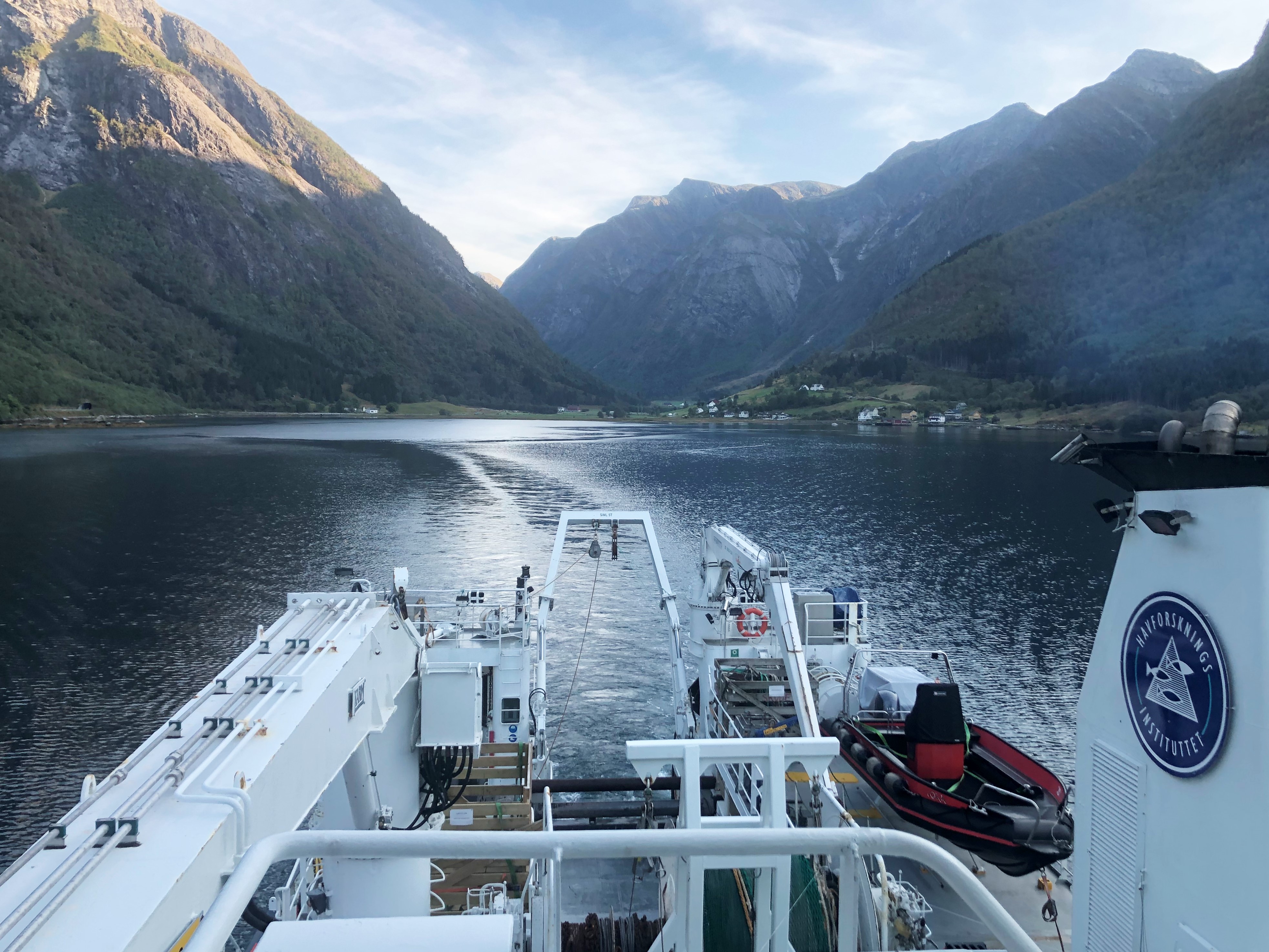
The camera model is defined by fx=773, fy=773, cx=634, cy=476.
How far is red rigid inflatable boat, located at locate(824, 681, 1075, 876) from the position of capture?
567 inches

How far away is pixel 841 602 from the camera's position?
23375 millimetres

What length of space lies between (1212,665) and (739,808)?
9251mm

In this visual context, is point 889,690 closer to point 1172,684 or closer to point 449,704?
point 449,704

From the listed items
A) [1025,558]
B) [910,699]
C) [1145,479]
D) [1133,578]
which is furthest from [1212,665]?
[1025,558]

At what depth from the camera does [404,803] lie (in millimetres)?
12164

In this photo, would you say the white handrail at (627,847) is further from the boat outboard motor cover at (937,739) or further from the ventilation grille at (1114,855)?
the boat outboard motor cover at (937,739)

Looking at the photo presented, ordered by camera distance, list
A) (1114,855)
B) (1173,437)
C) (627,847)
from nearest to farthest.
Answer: (627,847), (1173,437), (1114,855)

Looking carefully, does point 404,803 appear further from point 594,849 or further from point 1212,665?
point 1212,665

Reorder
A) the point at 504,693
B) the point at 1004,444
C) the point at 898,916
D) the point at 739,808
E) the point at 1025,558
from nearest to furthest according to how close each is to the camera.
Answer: the point at 898,916
the point at 739,808
the point at 504,693
the point at 1025,558
the point at 1004,444

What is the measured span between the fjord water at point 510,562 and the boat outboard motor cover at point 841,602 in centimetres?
799

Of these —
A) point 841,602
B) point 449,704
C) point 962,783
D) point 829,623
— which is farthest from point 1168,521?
point 841,602

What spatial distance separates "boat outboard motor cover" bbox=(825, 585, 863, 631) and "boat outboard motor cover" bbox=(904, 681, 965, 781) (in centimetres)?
587

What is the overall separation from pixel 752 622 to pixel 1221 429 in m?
17.3

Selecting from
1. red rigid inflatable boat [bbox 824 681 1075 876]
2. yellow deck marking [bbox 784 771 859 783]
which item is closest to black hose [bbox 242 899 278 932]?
yellow deck marking [bbox 784 771 859 783]
